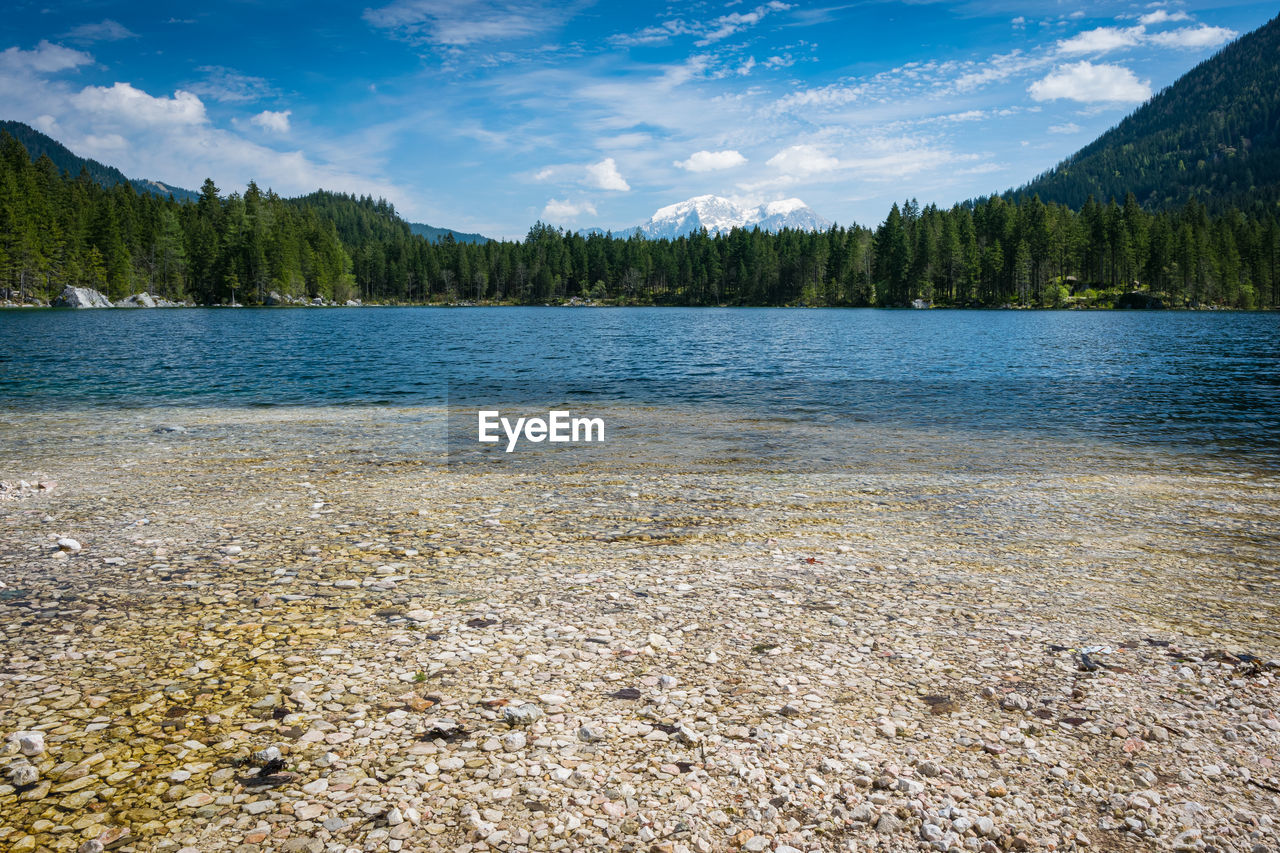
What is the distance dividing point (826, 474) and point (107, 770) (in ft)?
47.2

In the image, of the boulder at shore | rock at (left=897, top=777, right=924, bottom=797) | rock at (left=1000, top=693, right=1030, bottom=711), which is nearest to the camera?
rock at (left=897, top=777, right=924, bottom=797)

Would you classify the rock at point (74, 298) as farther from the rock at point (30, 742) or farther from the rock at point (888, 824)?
the rock at point (888, 824)

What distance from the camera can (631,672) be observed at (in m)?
6.70

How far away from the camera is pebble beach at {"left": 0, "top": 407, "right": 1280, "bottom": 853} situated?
4.69 m

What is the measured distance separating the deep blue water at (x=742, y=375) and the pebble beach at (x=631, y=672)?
15.2 m

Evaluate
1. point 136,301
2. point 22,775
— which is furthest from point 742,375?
point 136,301

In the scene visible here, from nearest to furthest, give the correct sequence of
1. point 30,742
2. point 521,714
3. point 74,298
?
point 30,742 < point 521,714 < point 74,298

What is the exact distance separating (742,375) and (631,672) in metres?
36.5

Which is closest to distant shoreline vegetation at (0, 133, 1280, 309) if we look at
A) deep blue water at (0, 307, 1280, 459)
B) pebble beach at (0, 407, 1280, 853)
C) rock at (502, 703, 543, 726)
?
deep blue water at (0, 307, 1280, 459)

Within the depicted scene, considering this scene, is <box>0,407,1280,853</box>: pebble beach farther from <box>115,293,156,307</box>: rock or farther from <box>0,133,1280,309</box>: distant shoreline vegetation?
<box>115,293,156,307</box>: rock

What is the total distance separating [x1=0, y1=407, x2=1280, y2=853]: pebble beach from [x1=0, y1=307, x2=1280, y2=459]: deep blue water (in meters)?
15.2

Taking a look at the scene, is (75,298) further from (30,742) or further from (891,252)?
(891,252)

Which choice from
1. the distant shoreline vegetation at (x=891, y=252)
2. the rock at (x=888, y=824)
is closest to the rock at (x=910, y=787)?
the rock at (x=888, y=824)

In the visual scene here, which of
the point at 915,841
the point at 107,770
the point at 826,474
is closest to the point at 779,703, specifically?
the point at 915,841
